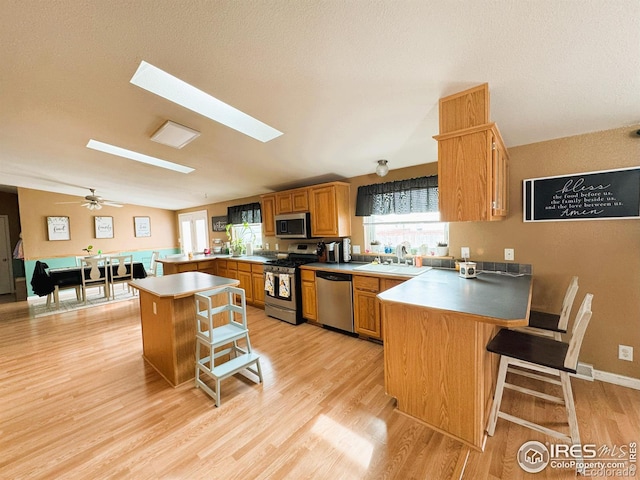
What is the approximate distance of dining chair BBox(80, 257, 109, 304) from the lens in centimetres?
495

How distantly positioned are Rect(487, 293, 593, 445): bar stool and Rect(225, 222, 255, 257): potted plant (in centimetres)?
473

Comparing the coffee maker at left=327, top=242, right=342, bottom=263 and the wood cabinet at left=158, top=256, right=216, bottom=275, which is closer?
the coffee maker at left=327, top=242, right=342, bottom=263

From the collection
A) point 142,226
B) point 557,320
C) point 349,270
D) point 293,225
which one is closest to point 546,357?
point 557,320

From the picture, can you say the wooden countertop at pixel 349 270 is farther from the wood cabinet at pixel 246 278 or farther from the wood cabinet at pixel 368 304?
the wood cabinet at pixel 246 278

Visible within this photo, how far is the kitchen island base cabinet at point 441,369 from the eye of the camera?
1555mm

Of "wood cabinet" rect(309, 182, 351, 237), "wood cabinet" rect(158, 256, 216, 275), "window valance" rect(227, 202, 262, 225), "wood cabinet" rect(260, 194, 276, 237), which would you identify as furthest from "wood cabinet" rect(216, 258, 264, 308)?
"wood cabinet" rect(309, 182, 351, 237)

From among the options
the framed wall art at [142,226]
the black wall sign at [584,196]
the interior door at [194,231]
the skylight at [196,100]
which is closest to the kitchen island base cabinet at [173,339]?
the skylight at [196,100]

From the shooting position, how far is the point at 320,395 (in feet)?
6.95

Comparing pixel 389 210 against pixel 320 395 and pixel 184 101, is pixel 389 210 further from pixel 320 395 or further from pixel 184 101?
pixel 184 101

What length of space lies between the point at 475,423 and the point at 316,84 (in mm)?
2437

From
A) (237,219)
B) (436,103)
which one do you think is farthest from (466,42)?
(237,219)

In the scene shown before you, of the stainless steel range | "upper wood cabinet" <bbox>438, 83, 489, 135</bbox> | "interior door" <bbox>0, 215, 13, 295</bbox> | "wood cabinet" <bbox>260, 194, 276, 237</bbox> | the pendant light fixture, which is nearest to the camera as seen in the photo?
"upper wood cabinet" <bbox>438, 83, 489, 135</bbox>

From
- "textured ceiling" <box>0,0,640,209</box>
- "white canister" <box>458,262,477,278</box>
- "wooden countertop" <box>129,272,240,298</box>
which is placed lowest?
"wooden countertop" <box>129,272,240,298</box>

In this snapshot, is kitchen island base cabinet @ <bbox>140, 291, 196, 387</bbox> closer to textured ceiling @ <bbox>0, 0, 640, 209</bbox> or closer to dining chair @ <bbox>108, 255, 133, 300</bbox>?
textured ceiling @ <bbox>0, 0, 640, 209</bbox>
